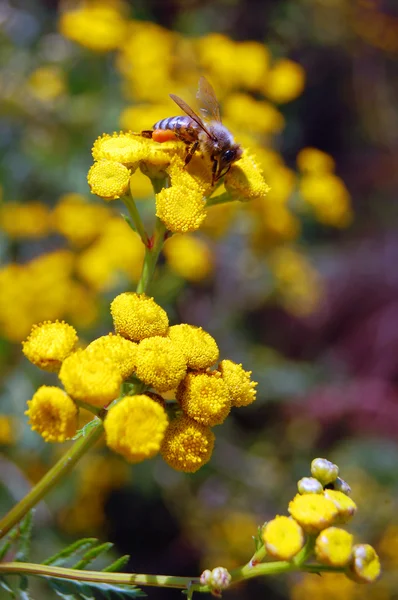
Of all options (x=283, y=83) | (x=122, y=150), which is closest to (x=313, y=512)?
(x=122, y=150)

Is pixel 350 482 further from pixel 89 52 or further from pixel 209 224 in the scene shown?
pixel 89 52

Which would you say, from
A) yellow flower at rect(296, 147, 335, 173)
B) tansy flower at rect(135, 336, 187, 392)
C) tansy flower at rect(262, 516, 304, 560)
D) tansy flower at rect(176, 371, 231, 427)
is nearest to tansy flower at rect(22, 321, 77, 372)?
tansy flower at rect(135, 336, 187, 392)

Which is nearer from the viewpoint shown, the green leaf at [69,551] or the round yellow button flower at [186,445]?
the round yellow button flower at [186,445]

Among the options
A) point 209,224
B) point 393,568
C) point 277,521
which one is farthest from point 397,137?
point 277,521

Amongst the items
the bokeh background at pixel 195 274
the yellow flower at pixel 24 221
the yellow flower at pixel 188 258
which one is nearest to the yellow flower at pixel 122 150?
the bokeh background at pixel 195 274

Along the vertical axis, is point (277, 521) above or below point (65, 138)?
above

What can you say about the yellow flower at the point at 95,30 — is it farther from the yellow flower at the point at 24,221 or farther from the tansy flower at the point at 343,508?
the tansy flower at the point at 343,508

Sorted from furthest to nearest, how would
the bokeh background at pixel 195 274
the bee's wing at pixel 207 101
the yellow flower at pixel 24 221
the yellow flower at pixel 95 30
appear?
1. the yellow flower at pixel 95 30
2. the yellow flower at pixel 24 221
3. the bokeh background at pixel 195 274
4. the bee's wing at pixel 207 101

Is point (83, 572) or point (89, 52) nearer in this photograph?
point (83, 572)
